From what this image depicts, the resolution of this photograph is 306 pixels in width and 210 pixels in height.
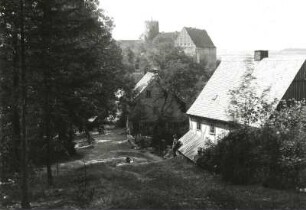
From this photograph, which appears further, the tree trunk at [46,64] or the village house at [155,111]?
the village house at [155,111]

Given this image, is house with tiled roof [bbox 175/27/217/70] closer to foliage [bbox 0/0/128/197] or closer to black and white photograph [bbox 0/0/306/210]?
black and white photograph [bbox 0/0/306/210]

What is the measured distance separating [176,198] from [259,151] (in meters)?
6.26

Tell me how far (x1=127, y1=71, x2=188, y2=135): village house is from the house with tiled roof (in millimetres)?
46462

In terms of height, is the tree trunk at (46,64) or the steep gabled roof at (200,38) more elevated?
the steep gabled roof at (200,38)

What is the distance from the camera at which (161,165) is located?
28828 millimetres

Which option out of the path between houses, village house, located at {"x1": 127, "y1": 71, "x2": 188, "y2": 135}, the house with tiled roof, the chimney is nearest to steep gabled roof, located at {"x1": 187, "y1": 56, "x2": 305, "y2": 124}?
the chimney

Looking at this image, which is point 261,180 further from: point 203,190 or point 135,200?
point 135,200

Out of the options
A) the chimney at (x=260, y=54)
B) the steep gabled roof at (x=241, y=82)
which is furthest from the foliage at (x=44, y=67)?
the chimney at (x=260, y=54)

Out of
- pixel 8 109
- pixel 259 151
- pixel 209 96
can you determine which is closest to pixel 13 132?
pixel 8 109

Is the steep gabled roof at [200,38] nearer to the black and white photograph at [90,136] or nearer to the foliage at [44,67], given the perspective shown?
the black and white photograph at [90,136]

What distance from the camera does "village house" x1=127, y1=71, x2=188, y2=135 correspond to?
154 ft

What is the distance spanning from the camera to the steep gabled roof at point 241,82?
90.3 feet

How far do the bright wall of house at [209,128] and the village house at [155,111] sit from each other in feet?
37.3

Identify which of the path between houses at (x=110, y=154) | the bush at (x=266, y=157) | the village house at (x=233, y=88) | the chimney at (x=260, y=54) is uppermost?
the chimney at (x=260, y=54)
